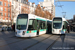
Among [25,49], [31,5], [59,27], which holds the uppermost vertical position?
[31,5]

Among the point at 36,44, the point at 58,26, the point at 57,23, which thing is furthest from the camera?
the point at 57,23

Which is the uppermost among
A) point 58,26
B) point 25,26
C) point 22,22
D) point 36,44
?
point 22,22

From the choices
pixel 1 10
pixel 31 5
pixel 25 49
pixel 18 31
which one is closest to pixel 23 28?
pixel 18 31

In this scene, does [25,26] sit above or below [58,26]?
above

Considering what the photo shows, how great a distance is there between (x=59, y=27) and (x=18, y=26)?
773cm

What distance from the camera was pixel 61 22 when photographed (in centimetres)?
1989

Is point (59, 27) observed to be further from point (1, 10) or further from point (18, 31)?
point (1, 10)

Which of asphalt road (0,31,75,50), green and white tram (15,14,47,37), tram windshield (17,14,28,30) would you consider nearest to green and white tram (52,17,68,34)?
green and white tram (15,14,47,37)

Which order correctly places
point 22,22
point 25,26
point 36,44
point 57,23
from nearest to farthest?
point 36,44, point 25,26, point 22,22, point 57,23

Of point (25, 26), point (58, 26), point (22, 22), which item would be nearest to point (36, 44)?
point (25, 26)

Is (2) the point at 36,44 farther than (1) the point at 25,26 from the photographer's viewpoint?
No

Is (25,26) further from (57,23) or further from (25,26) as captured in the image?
(57,23)

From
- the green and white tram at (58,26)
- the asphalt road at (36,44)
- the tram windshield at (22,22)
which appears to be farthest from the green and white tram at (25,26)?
the green and white tram at (58,26)

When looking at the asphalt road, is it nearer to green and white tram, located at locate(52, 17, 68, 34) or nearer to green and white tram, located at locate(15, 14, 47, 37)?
green and white tram, located at locate(15, 14, 47, 37)
